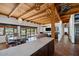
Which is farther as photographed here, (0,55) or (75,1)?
(75,1)

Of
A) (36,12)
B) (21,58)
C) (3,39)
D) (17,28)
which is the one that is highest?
(36,12)

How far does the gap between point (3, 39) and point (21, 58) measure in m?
0.60

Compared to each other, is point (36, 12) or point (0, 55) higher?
point (36, 12)

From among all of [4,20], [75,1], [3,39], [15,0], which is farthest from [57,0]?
[3,39]

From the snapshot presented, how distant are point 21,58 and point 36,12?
157 centimetres

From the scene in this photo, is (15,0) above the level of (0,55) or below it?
above

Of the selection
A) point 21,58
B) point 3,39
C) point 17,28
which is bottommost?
point 21,58

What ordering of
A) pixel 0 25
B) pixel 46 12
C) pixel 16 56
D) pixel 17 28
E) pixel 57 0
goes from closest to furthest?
pixel 16 56
pixel 57 0
pixel 0 25
pixel 17 28
pixel 46 12

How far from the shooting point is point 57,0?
2.11 metres

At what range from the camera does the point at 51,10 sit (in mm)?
3600

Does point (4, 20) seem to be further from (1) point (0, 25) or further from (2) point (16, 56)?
(2) point (16, 56)

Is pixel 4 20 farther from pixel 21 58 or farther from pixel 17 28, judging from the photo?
pixel 21 58

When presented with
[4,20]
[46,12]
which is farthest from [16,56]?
[46,12]

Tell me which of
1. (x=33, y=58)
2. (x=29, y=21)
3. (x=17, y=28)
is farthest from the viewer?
(x=29, y=21)
